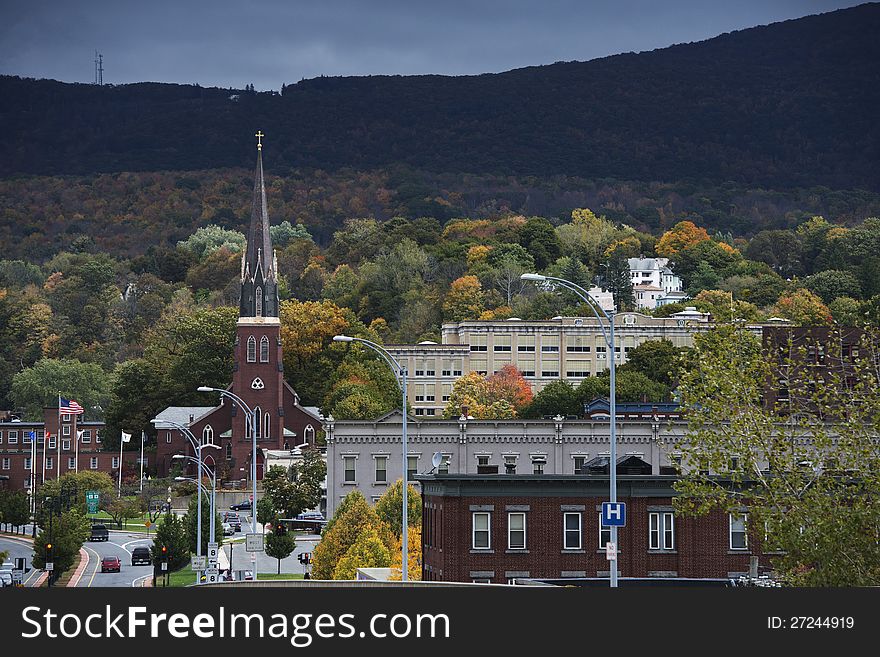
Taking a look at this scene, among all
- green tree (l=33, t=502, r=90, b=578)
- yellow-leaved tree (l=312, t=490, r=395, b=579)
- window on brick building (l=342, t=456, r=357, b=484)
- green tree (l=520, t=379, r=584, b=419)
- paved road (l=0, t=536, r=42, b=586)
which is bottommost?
paved road (l=0, t=536, r=42, b=586)

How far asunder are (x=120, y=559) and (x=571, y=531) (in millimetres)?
60893

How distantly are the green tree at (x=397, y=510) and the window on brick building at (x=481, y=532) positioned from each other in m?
19.3

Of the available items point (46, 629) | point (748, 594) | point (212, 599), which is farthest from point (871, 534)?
point (46, 629)

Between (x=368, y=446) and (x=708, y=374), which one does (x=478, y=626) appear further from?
(x=368, y=446)

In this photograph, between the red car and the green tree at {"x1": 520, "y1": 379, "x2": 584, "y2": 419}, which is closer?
the red car

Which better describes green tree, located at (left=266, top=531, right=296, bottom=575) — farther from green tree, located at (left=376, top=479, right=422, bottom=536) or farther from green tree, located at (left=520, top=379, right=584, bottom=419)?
green tree, located at (left=520, top=379, right=584, bottom=419)

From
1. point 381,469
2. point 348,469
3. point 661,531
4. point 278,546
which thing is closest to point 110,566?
point 278,546

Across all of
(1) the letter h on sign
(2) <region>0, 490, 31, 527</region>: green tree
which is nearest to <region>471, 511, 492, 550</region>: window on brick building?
(1) the letter h on sign

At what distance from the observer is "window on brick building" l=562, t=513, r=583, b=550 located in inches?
3029

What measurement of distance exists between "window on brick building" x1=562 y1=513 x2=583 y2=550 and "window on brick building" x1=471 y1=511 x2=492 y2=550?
3072mm

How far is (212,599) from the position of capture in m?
39.7

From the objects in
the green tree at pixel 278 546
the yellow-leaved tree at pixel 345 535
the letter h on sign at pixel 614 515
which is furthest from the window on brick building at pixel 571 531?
the green tree at pixel 278 546

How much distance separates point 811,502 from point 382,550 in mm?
35736

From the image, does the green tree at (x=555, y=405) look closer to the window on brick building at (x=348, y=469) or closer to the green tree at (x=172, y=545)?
the window on brick building at (x=348, y=469)
